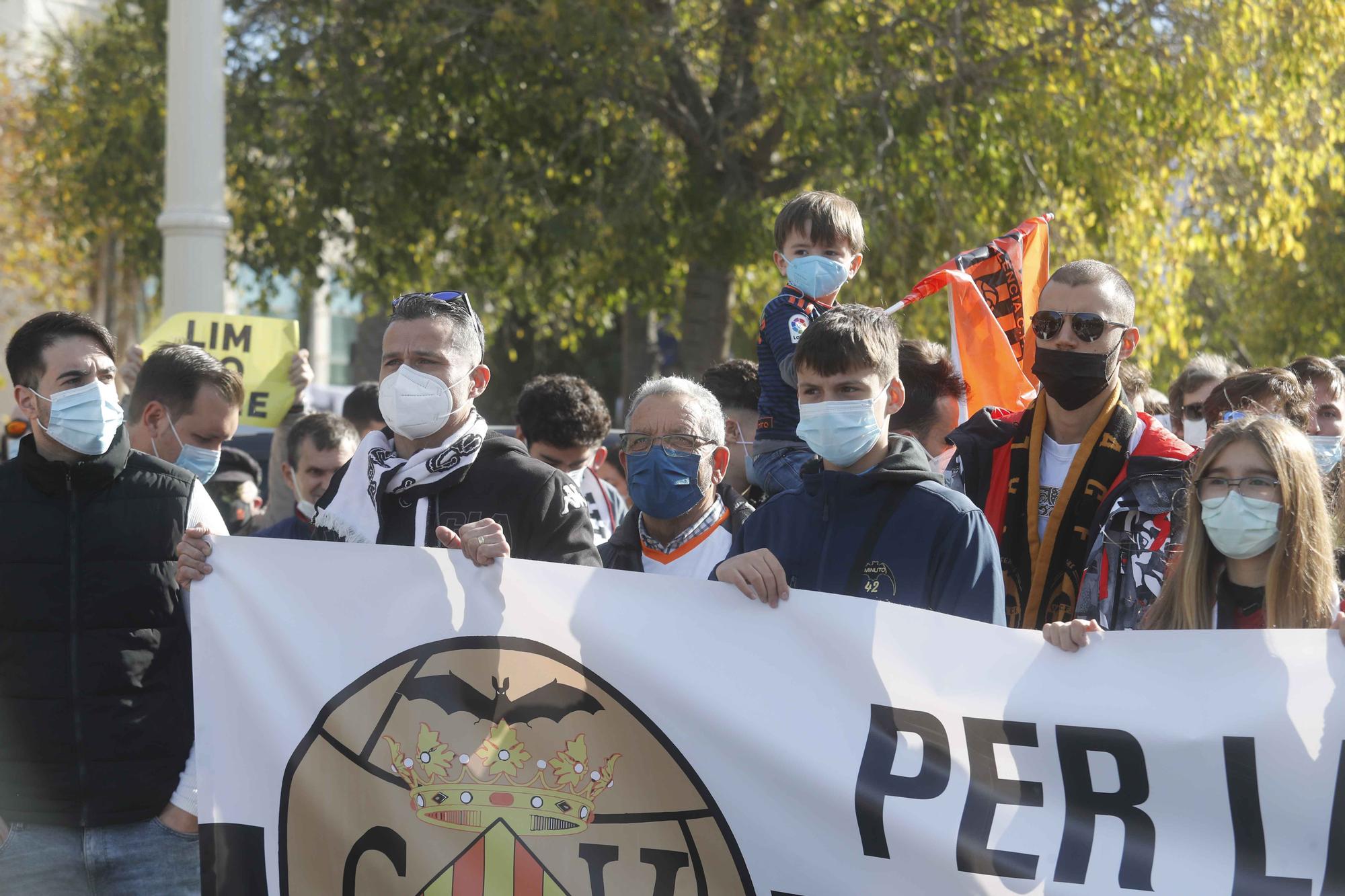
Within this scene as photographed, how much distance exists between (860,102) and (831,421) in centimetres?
731

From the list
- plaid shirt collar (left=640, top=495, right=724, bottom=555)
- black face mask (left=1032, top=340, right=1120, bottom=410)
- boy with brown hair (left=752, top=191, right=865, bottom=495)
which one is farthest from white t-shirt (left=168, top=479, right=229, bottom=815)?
black face mask (left=1032, top=340, right=1120, bottom=410)

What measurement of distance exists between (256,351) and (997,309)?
317 cm

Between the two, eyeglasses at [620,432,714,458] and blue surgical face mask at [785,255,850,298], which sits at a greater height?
blue surgical face mask at [785,255,850,298]

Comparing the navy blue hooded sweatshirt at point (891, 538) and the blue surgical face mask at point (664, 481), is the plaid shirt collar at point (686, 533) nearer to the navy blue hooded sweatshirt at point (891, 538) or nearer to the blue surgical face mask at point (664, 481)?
the blue surgical face mask at point (664, 481)

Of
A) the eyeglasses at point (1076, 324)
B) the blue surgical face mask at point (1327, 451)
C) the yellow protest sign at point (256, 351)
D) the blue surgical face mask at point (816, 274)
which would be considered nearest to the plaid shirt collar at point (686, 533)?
the blue surgical face mask at point (816, 274)

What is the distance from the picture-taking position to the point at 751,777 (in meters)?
3.18

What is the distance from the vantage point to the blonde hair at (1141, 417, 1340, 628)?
10.1 ft

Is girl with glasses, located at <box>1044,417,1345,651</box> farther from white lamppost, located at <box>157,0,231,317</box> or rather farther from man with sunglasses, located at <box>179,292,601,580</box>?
white lamppost, located at <box>157,0,231,317</box>

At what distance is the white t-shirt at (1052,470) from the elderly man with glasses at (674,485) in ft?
2.71

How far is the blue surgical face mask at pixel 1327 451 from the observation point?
14.4ft

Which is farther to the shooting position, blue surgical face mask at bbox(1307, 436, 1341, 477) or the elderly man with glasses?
blue surgical face mask at bbox(1307, 436, 1341, 477)

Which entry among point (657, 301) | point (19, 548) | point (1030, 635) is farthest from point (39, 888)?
point (657, 301)

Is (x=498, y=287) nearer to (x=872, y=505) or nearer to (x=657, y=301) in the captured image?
(x=657, y=301)

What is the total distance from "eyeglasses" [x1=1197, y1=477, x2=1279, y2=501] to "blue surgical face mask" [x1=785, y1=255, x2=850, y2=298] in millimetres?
1458
